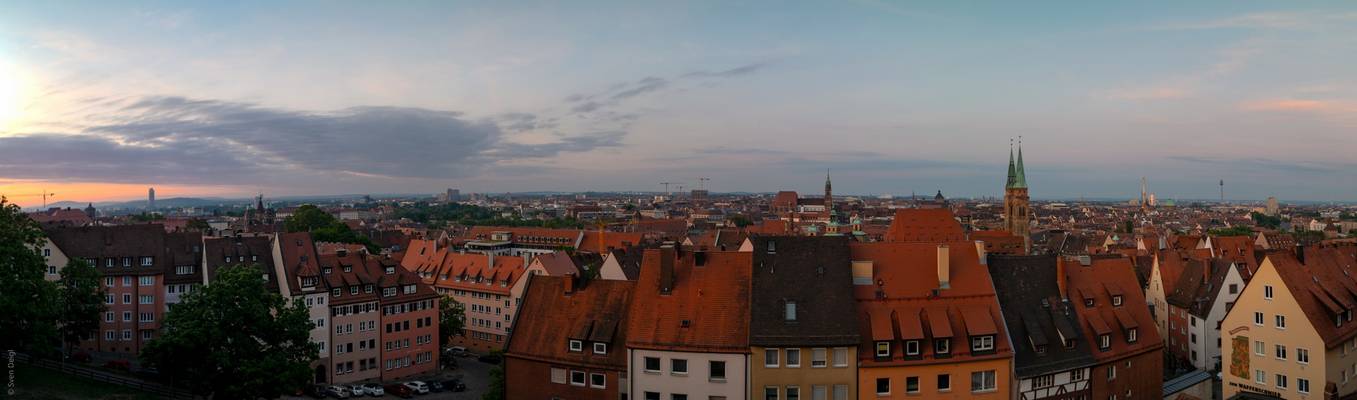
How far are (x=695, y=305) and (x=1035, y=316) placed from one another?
1541 cm

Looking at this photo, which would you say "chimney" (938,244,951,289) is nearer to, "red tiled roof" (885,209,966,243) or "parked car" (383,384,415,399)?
"parked car" (383,384,415,399)

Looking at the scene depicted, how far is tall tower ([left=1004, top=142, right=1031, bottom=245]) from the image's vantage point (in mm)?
158750

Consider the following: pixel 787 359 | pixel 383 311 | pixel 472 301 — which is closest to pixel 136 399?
pixel 383 311

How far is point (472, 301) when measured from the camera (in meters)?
81.9

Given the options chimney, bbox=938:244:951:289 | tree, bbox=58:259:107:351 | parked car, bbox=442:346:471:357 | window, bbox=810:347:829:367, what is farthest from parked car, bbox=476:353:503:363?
chimney, bbox=938:244:951:289

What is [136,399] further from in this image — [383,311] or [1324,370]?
[1324,370]

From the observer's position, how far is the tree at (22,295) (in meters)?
37.2

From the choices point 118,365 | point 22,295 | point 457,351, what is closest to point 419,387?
point 457,351

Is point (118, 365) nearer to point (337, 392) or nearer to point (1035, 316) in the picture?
point (337, 392)

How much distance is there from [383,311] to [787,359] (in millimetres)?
37828

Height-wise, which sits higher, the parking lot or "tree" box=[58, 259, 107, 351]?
"tree" box=[58, 259, 107, 351]

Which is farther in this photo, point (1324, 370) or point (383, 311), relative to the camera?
point (383, 311)

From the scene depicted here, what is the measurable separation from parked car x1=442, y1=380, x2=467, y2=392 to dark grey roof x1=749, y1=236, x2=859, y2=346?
30834mm

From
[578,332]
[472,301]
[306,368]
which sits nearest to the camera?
[578,332]
